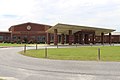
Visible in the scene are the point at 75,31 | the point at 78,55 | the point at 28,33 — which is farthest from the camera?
the point at 28,33

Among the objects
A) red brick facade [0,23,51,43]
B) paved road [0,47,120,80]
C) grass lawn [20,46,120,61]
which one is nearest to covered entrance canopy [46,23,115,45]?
red brick facade [0,23,51,43]

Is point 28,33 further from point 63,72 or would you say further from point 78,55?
point 63,72

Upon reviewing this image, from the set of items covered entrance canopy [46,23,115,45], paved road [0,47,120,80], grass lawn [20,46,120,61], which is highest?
covered entrance canopy [46,23,115,45]

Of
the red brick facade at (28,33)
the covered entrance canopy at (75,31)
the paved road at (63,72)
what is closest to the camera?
the paved road at (63,72)

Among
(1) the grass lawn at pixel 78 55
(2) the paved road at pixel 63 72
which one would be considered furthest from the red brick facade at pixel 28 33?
(2) the paved road at pixel 63 72

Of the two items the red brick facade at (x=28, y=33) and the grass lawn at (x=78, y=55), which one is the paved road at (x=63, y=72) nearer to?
the grass lawn at (x=78, y=55)

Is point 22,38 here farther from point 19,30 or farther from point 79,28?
point 79,28

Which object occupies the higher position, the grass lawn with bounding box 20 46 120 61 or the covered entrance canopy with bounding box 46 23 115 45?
the covered entrance canopy with bounding box 46 23 115 45

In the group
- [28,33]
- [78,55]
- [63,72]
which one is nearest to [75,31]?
[28,33]

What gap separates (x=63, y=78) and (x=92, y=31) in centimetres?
6328

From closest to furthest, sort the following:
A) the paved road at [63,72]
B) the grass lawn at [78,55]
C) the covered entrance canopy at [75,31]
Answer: the paved road at [63,72]
the grass lawn at [78,55]
the covered entrance canopy at [75,31]

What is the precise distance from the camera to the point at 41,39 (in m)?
88.3

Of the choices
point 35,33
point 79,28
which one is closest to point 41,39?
point 35,33

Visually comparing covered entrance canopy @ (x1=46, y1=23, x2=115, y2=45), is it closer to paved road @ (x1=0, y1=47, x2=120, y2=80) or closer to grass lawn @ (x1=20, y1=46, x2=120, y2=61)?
grass lawn @ (x1=20, y1=46, x2=120, y2=61)
